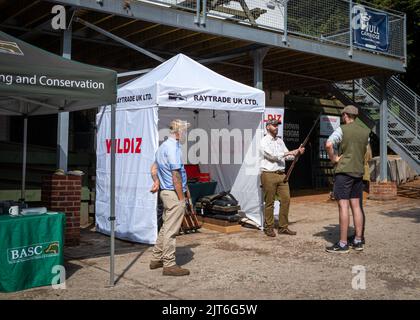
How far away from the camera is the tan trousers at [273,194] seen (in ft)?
27.8

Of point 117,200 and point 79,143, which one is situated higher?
point 79,143

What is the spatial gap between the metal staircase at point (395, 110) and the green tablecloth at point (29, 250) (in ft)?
37.0

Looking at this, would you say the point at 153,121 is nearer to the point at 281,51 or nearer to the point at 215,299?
the point at 215,299

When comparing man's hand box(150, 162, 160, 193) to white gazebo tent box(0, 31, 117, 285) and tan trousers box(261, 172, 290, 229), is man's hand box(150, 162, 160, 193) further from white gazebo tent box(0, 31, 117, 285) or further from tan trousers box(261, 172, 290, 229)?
tan trousers box(261, 172, 290, 229)

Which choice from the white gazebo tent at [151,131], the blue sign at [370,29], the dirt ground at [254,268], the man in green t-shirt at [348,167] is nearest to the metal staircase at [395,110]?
the blue sign at [370,29]

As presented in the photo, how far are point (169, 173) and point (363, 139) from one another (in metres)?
2.93

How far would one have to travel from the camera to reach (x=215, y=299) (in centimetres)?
493

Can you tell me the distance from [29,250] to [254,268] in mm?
2754

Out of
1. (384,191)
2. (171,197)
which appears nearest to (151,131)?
(171,197)

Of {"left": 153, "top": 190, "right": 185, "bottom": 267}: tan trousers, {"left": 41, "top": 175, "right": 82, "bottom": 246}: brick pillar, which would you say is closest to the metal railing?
{"left": 41, "top": 175, "right": 82, "bottom": 246}: brick pillar

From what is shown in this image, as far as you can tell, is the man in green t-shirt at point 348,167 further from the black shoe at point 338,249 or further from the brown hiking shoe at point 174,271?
the brown hiking shoe at point 174,271

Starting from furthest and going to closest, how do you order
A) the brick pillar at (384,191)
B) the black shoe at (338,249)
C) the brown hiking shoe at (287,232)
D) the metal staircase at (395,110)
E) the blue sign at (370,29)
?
1. the metal staircase at (395,110)
2. the brick pillar at (384,191)
3. the blue sign at (370,29)
4. the brown hiking shoe at (287,232)
5. the black shoe at (338,249)
